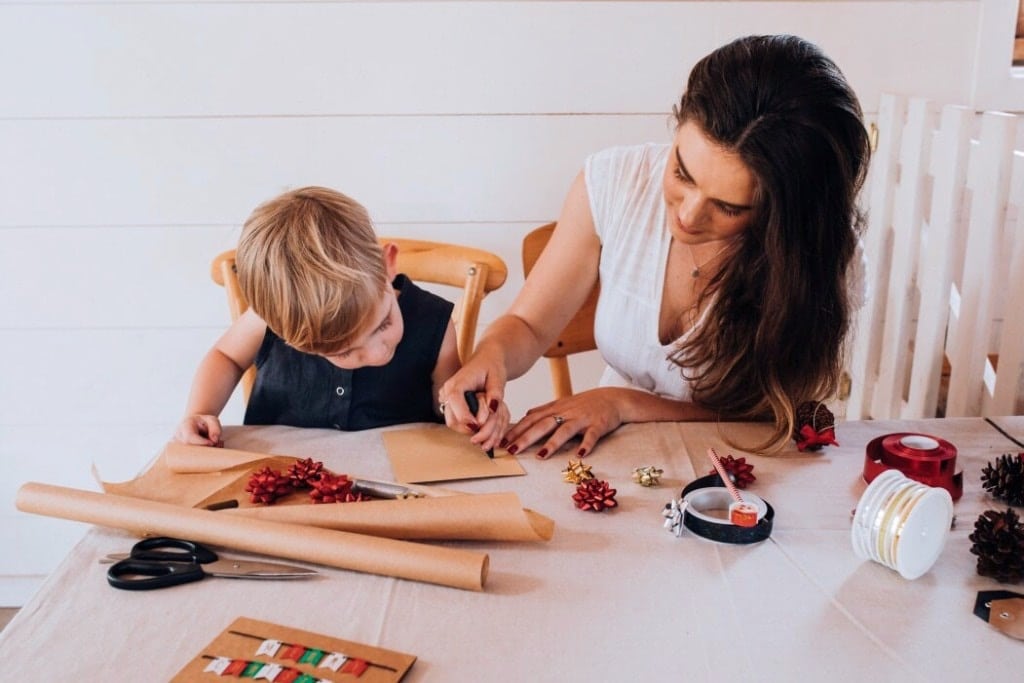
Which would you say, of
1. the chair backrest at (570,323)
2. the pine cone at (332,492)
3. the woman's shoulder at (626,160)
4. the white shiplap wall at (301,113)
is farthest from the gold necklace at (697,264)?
the pine cone at (332,492)

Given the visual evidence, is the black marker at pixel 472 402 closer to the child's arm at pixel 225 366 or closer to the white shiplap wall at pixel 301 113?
the child's arm at pixel 225 366

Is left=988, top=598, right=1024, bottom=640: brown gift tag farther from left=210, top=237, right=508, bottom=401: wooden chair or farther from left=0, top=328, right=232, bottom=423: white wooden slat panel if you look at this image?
left=0, top=328, right=232, bottom=423: white wooden slat panel

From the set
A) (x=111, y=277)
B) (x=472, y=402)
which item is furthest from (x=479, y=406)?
(x=111, y=277)

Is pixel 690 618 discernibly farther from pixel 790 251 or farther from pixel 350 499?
pixel 790 251

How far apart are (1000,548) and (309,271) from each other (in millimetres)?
793

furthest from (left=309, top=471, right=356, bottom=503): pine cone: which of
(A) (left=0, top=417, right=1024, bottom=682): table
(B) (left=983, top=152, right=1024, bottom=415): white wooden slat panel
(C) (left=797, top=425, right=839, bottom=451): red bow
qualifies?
(B) (left=983, top=152, right=1024, bottom=415): white wooden slat panel

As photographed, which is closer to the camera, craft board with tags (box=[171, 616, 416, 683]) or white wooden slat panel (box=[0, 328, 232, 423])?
craft board with tags (box=[171, 616, 416, 683])

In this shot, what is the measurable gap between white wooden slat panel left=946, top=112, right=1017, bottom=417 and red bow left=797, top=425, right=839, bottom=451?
65cm

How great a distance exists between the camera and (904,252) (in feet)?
6.36

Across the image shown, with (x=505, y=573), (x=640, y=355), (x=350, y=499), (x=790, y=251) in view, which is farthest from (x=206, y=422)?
(x=790, y=251)

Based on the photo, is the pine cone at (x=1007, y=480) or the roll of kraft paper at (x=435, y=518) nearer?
the roll of kraft paper at (x=435, y=518)

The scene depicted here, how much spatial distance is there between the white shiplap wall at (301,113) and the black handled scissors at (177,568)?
1.23 meters

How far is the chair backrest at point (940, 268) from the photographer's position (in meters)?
1.66

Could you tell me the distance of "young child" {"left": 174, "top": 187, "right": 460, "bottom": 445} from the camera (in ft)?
3.93
